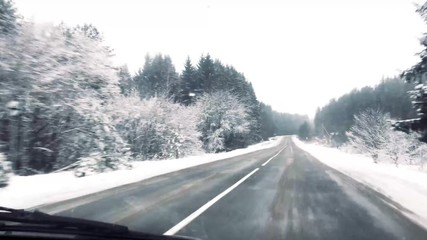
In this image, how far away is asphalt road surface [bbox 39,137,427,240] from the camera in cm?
638

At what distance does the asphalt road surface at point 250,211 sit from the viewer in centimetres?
638

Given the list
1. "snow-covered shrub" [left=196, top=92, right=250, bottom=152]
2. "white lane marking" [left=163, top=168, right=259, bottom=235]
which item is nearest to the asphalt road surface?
"white lane marking" [left=163, top=168, right=259, bottom=235]

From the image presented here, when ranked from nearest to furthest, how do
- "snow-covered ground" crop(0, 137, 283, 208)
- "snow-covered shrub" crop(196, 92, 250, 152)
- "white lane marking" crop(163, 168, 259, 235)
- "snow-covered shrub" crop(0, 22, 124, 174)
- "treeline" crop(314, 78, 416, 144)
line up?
"white lane marking" crop(163, 168, 259, 235)
"snow-covered ground" crop(0, 137, 283, 208)
"snow-covered shrub" crop(0, 22, 124, 174)
"snow-covered shrub" crop(196, 92, 250, 152)
"treeline" crop(314, 78, 416, 144)

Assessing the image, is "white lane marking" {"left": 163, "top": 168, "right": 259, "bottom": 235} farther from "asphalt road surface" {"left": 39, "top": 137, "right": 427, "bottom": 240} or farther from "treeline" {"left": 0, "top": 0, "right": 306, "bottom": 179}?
"treeline" {"left": 0, "top": 0, "right": 306, "bottom": 179}

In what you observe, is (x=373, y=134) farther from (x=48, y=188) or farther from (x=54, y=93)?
(x=48, y=188)

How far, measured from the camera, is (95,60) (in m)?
18.5

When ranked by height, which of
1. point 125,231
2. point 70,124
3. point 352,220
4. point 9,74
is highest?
point 9,74

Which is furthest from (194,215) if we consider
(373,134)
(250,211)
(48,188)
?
(373,134)

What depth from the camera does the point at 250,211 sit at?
8.27 meters

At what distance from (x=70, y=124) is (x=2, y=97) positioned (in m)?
3.75

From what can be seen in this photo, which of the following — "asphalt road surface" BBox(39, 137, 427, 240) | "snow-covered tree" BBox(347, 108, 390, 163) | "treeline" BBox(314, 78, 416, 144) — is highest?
"treeline" BBox(314, 78, 416, 144)

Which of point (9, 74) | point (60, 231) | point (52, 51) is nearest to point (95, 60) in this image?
point (52, 51)

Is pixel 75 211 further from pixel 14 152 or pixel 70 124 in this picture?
pixel 70 124

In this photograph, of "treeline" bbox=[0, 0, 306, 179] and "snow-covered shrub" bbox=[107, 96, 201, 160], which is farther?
"snow-covered shrub" bbox=[107, 96, 201, 160]
